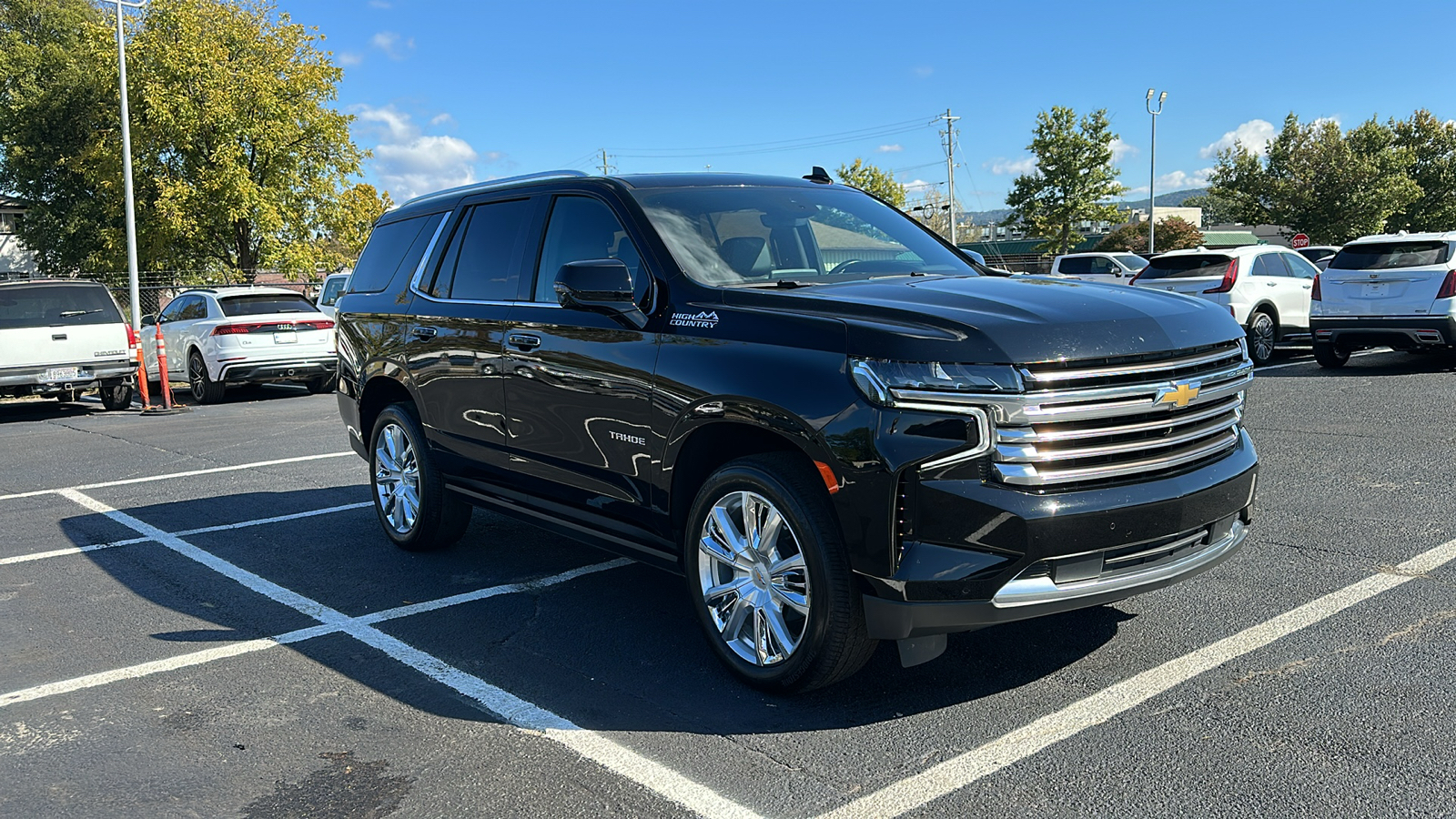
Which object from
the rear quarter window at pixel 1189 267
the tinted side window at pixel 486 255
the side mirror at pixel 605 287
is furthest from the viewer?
the rear quarter window at pixel 1189 267

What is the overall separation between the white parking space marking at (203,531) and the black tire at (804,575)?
4325 mm

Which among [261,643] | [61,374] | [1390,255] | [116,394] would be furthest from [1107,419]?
[116,394]

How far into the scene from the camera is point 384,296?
659cm

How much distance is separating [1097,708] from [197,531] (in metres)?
5.80

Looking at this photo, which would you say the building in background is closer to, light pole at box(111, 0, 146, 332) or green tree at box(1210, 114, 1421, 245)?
light pole at box(111, 0, 146, 332)

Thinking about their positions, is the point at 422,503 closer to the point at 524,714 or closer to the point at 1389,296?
the point at 524,714

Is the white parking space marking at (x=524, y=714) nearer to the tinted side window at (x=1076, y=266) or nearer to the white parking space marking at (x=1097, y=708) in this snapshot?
the white parking space marking at (x=1097, y=708)

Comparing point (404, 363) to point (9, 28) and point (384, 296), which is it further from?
point (9, 28)

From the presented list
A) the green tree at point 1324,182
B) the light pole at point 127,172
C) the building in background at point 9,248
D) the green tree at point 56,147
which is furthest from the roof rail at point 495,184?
the building in background at point 9,248

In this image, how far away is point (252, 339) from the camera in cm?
1595

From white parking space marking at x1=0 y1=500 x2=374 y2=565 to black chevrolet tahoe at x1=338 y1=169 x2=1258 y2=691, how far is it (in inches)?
97.3

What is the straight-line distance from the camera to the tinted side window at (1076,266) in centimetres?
2514

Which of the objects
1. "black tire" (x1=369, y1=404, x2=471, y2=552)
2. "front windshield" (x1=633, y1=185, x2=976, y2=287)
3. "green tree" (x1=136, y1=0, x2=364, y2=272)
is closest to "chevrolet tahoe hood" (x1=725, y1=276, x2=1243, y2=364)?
"front windshield" (x1=633, y1=185, x2=976, y2=287)

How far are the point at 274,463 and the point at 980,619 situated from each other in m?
7.91
